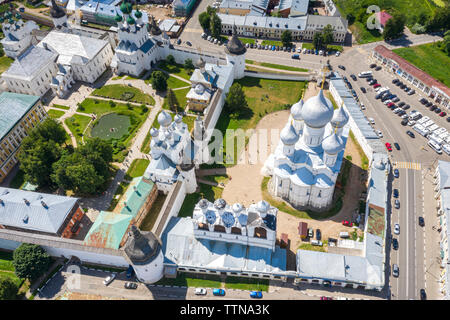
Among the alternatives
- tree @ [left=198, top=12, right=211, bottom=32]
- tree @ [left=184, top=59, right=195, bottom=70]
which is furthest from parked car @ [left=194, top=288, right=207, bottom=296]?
tree @ [left=198, top=12, right=211, bottom=32]

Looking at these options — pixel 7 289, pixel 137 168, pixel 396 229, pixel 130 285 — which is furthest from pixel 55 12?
pixel 396 229

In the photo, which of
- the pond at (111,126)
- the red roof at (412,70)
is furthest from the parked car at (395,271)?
the pond at (111,126)

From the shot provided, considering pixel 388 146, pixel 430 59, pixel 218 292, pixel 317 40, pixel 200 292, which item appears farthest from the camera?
pixel 317 40

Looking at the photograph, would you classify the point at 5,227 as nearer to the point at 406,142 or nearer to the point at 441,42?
the point at 406,142

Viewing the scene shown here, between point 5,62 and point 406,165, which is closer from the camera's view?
point 406,165

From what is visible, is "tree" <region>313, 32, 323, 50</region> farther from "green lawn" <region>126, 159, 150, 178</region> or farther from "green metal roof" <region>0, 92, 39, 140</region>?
"green metal roof" <region>0, 92, 39, 140</region>

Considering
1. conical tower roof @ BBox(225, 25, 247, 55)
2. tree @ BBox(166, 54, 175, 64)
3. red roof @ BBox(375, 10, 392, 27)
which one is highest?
red roof @ BBox(375, 10, 392, 27)

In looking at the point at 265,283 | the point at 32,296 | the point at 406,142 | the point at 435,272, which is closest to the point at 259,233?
the point at 265,283

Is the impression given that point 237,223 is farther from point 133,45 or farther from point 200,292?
point 133,45
